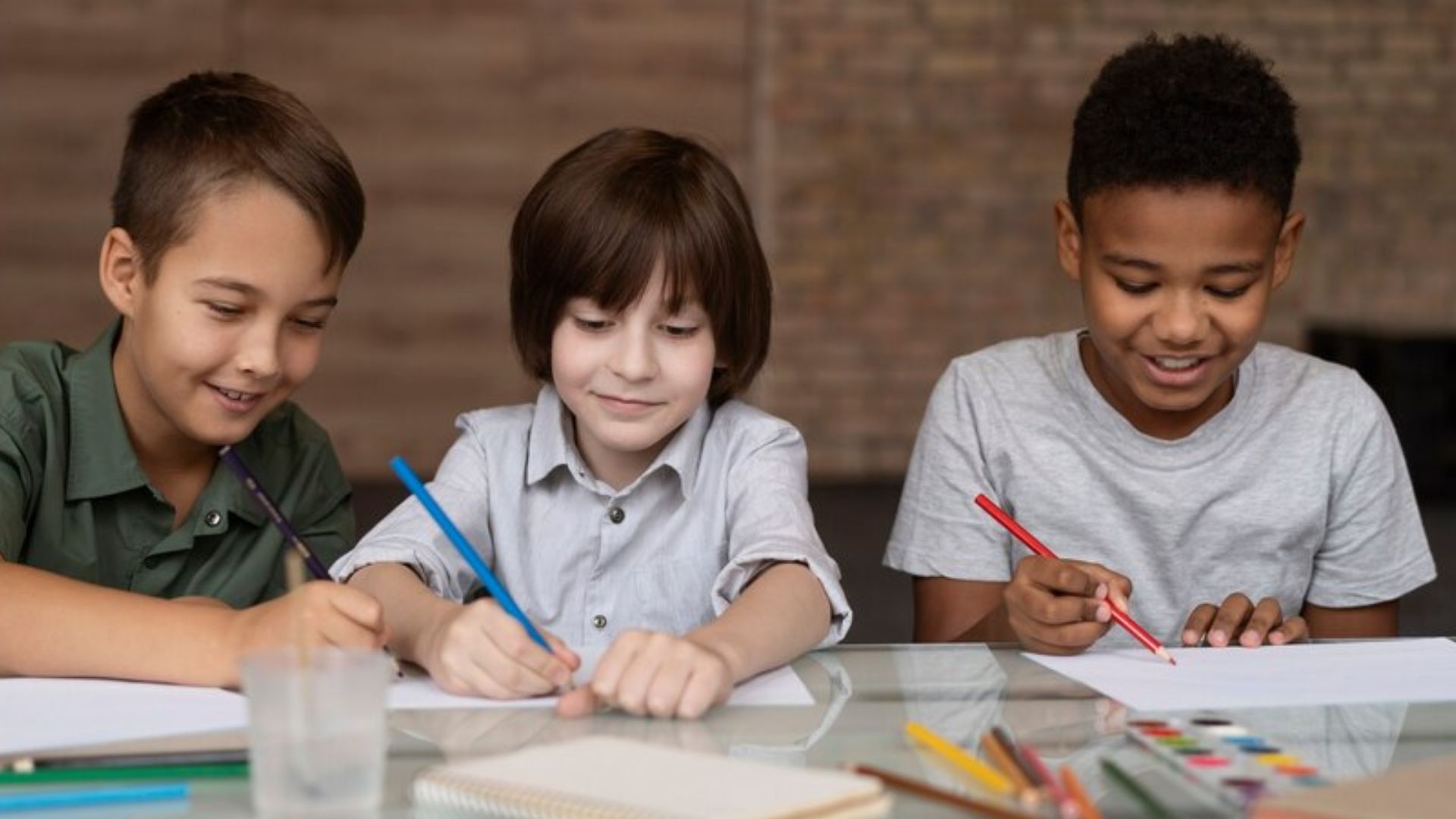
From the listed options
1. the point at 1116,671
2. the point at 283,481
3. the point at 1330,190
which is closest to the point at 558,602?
the point at 283,481

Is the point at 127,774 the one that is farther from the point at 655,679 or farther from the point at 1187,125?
the point at 1187,125

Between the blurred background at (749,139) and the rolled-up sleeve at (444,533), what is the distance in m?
3.72

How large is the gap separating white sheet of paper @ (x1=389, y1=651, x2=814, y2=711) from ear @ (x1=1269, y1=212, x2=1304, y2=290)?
66cm

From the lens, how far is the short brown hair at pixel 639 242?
4.59 feet

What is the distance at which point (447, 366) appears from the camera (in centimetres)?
542

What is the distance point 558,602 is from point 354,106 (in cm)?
402

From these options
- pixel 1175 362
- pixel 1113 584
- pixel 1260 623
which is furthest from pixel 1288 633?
pixel 1175 362

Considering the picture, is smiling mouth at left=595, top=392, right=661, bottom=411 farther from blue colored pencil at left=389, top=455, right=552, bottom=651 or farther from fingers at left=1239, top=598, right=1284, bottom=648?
fingers at left=1239, top=598, right=1284, bottom=648

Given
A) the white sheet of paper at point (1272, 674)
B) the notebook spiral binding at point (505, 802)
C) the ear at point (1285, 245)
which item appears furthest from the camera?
the ear at point (1285, 245)

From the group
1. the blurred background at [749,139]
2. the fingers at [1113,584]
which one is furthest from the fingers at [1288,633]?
the blurred background at [749,139]

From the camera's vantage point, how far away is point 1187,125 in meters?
1.52

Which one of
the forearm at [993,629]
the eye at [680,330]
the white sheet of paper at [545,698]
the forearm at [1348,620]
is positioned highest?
the eye at [680,330]

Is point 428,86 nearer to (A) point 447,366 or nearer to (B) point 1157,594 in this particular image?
(A) point 447,366

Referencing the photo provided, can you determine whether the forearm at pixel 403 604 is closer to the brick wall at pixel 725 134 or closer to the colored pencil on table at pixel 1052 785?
the colored pencil on table at pixel 1052 785
